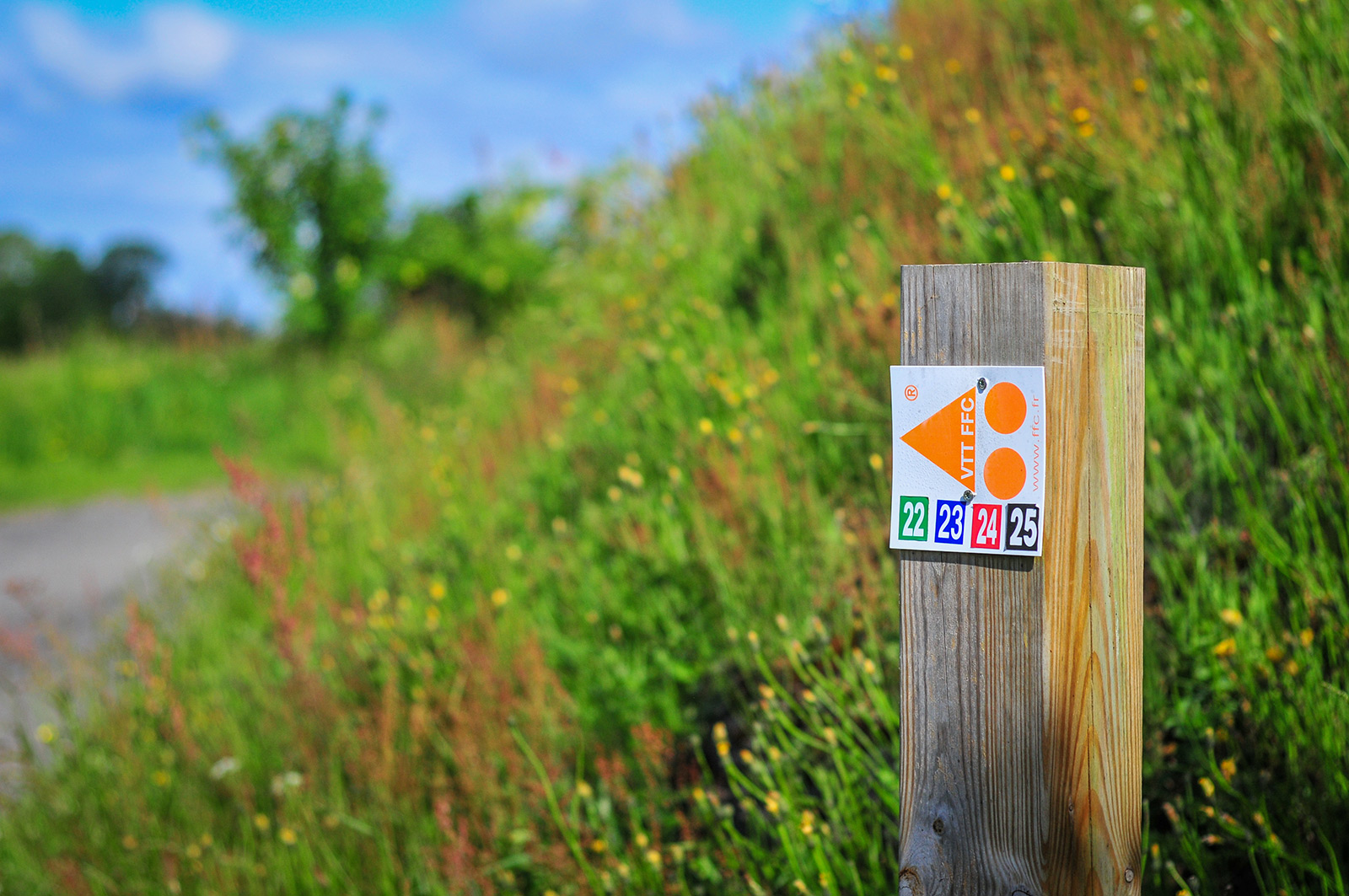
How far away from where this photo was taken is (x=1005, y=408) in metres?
1.38

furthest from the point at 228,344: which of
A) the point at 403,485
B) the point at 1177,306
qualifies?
the point at 1177,306

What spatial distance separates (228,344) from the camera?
40.1 ft

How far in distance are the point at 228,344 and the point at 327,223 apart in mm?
2740

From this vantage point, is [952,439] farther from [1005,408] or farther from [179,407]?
[179,407]

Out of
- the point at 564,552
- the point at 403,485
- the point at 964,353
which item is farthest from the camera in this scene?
the point at 403,485

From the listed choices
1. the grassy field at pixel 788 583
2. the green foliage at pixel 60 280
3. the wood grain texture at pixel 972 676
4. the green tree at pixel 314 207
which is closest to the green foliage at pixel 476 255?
the green tree at pixel 314 207

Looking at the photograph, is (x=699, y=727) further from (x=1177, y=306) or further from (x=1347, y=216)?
(x=1347, y=216)

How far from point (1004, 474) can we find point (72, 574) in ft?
23.8

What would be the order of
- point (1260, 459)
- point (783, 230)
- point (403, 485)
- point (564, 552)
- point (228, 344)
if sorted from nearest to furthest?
1. point (1260, 459)
2. point (564, 552)
3. point (783, 230)
4. point (403, 485)
5. point (228, 344)

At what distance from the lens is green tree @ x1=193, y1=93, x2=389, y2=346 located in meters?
10.5

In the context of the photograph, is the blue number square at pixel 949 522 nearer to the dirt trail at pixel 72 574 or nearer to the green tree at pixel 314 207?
the dirt trail at pixel 72 574

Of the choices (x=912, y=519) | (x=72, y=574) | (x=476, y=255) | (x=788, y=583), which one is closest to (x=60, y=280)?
(x=476, y=255)

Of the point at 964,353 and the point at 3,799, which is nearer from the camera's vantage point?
the point at 964,353

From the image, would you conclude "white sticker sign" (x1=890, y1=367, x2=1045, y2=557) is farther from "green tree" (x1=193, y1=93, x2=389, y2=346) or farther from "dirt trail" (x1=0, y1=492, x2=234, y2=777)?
"green tree" (x1=193, y1=93, x2=389, y2=346)
